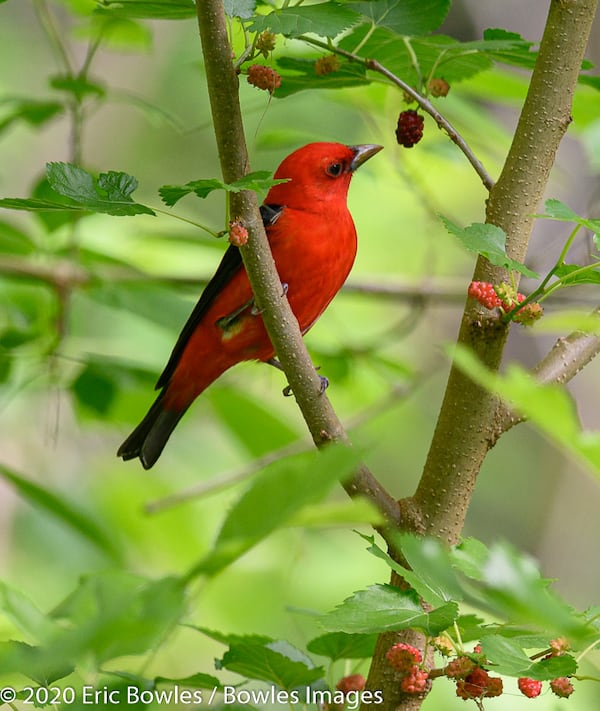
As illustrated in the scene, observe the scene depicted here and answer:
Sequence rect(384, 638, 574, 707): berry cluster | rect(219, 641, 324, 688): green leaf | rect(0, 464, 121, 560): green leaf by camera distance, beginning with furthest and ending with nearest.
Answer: rect(0, 464, 121, 560): green leaf < rect(219, 641, 324, 688): green leaf < rect(384, 638, 574, 707): berry cluster

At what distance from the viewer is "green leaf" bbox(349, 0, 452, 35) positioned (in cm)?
179

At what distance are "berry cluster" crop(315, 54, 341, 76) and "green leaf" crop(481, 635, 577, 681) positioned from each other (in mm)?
1050

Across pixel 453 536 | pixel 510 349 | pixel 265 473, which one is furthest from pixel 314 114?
pixel 265 473

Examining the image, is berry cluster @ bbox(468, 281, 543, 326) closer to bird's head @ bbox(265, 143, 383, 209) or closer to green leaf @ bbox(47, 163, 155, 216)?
green leaf @ bbox(47, 163, 155, 216)

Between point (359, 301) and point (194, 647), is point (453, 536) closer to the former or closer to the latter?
point (194, 647)

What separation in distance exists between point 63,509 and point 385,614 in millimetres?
1305

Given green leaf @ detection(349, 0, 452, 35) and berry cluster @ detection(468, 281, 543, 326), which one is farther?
green leaf @ detection(349, 0, 452, 35)

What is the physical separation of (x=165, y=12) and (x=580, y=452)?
1373 millimetres

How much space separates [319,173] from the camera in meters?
3.29

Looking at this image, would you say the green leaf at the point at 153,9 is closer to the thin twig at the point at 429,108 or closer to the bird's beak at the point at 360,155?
the thin twig at the point at 429,108

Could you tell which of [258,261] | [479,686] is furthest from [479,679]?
[258,261]

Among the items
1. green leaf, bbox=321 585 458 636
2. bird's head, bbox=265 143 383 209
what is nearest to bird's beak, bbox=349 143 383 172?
bird's head, bbox=265 143 383 209

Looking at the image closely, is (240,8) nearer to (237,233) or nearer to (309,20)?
(309,20)

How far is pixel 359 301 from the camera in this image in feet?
18.6
